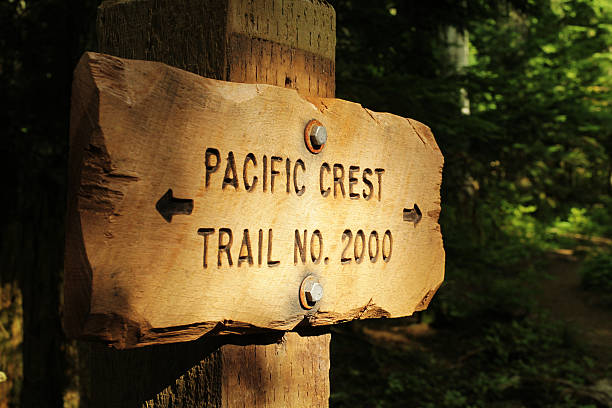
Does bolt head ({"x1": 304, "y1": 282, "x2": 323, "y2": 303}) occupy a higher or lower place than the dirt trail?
higher

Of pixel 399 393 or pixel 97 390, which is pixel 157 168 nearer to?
pixel 97 390

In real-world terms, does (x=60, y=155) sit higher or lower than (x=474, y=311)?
higher

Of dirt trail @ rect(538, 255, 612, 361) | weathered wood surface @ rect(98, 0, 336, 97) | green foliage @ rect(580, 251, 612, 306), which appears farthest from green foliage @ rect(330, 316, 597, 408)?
weathered wood surface @ rect(98, 0, 336, 97)

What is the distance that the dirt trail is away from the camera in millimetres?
7629

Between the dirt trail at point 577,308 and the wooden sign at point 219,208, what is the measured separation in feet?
21.2

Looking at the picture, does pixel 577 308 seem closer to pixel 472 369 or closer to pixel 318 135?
pixel 472 369

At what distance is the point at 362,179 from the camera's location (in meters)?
1.63

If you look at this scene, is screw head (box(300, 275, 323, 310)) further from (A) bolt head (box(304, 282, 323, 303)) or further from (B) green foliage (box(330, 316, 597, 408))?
(B) green foliage (box(330, 316, 597, 408))

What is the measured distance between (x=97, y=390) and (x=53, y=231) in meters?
2.67

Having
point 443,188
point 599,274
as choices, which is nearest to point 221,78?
point 443,188

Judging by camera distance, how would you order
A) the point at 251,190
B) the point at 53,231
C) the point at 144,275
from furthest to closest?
the point at 53,231, the point at 251,190, the point at 144,275

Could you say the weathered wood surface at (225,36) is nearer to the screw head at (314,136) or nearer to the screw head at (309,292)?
the screw head at (314,136)

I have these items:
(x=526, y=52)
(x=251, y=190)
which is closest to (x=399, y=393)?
(x=526, y=52)

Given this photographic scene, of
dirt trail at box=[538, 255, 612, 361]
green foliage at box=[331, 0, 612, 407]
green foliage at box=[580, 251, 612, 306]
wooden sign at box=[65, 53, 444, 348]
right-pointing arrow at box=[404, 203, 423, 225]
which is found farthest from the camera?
green foliage at box=[580, 251, 612, 306]
